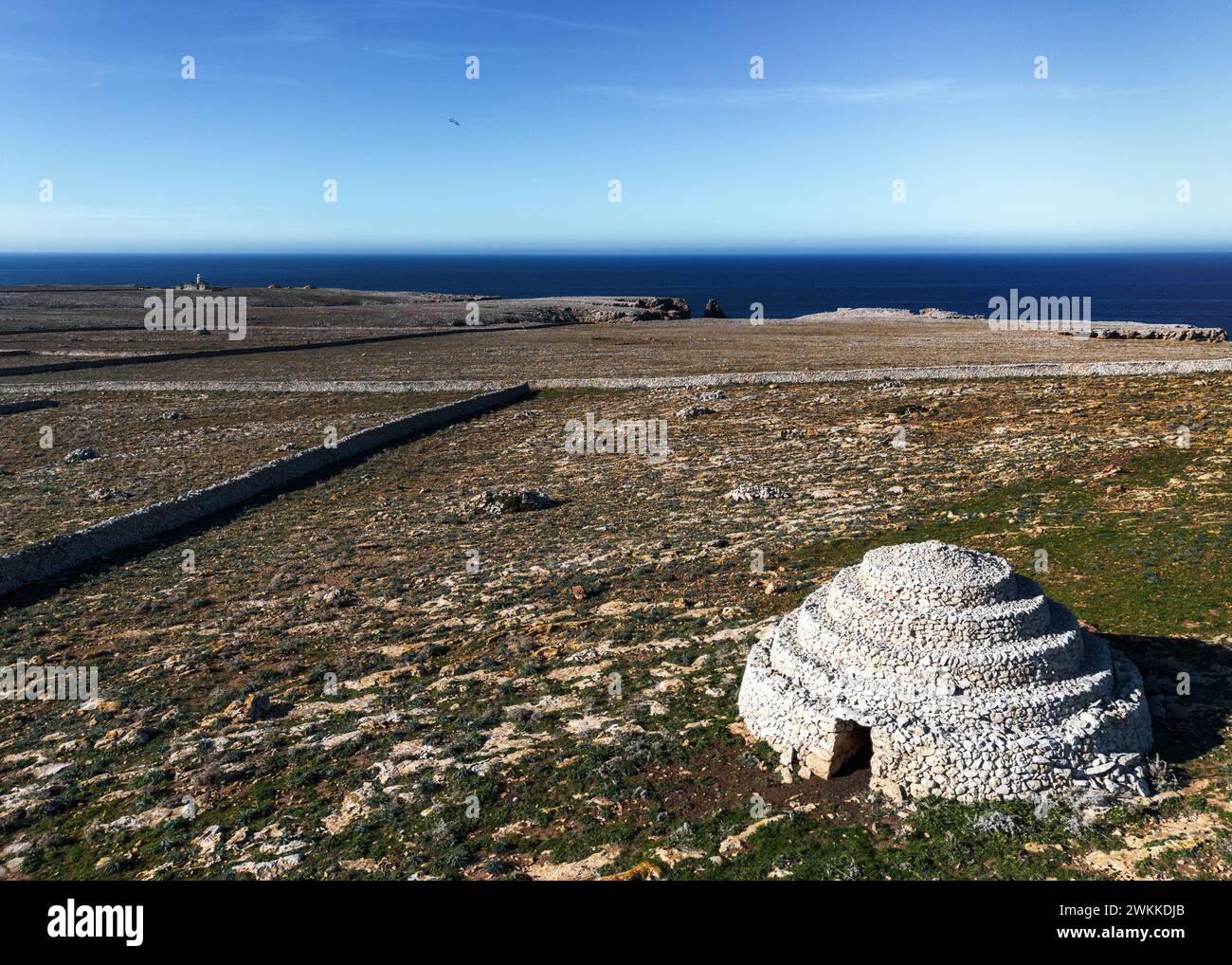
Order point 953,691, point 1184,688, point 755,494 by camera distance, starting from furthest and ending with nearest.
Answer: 1. point 755,494
2. point 1184,688
3. point 953,691

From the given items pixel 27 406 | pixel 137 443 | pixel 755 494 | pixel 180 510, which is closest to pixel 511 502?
pixel 755 494

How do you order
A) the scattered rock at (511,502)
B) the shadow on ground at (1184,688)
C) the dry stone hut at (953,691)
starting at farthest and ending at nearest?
the scattered rock at (511,502), the shadow on ground at (1184,688), the dry stone hut at (953,691)

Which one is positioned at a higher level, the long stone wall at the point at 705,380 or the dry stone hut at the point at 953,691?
the long stone wall at the point at 705,380

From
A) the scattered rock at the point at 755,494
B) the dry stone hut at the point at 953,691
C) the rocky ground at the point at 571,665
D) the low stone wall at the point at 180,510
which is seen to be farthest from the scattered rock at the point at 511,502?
the dry stone hut at the point at 953,691

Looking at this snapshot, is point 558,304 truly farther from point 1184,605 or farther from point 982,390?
point 1184,605

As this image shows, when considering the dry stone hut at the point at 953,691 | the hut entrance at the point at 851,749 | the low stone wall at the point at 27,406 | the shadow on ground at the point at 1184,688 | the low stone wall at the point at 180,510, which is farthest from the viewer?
the low stone wall at the point at 27,406

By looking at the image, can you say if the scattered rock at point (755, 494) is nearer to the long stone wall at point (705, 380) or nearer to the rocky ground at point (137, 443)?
the rocky ground at point (137, 443)

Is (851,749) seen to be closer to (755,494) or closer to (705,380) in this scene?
(755,494)

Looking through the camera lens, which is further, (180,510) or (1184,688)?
(180,510)
